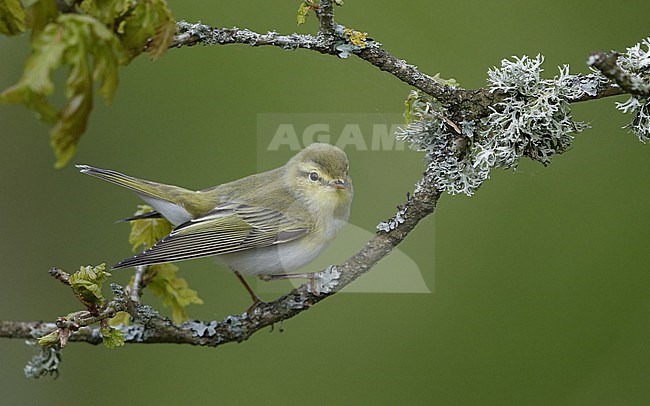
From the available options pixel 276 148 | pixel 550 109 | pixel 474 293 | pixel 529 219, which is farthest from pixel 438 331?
pixel 550 109

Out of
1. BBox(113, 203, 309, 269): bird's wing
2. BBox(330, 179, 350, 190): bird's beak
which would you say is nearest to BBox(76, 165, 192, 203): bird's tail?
BBox(113, 203, 309, 269): bird's wing

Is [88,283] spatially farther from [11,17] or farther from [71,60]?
[71,60]

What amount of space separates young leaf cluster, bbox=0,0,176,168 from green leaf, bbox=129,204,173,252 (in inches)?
45.0

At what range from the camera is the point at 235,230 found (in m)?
2.11

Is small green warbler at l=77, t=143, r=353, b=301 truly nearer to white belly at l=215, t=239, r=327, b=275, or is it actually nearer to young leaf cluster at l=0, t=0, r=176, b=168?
white belly at l=215, t=239, r=327, b=275

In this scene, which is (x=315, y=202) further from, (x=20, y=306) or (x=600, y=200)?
(x=20, y=306)

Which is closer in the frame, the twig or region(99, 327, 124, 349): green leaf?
the twig

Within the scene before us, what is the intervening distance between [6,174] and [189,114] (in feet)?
2.70

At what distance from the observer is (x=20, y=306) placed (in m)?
3.10

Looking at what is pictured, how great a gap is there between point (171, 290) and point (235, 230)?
10.2 inches

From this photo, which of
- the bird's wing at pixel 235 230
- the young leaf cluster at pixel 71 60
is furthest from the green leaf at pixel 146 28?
the bird's wing at pixel 235 230

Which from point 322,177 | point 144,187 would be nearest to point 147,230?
point 144,187

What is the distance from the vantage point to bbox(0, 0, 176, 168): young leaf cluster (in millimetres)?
845

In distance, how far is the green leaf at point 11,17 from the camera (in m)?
1.11
